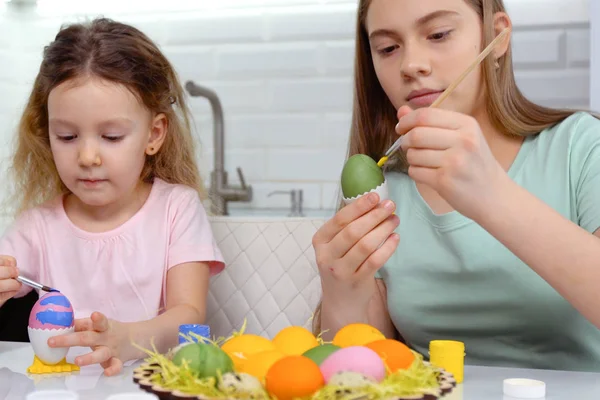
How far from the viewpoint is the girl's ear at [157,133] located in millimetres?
1613

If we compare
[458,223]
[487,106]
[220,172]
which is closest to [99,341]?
[458,223]

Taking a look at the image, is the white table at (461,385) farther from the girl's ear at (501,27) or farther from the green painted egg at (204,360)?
A: the girl's ear at (501,27)

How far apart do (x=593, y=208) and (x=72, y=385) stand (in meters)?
0.79

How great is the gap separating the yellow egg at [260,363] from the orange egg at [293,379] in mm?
42

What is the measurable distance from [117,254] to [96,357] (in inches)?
23.1

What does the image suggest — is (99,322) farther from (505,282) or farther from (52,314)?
(505,282)

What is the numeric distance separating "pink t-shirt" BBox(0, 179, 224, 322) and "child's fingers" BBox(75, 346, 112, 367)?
516mm

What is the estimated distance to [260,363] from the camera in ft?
2.33

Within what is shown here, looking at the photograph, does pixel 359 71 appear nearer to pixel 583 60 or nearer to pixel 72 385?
pixel 72 385

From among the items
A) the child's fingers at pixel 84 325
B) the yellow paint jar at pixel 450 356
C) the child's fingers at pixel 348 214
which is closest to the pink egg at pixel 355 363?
the yellow paint jar at pixel 450 356

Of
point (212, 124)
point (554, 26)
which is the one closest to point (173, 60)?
point (212, 124)

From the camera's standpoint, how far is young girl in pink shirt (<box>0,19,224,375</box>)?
1.48m

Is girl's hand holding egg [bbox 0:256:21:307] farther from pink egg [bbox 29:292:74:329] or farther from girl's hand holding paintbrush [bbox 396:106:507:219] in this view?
girl's hand holding paintbrush [bbox 396:106:507:219]

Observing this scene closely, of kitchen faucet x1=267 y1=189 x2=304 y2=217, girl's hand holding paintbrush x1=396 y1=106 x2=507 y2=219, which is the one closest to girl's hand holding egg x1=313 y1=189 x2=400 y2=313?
girl's hand holding paintbrush x1=396 y1=106 x2=507 y2=219
